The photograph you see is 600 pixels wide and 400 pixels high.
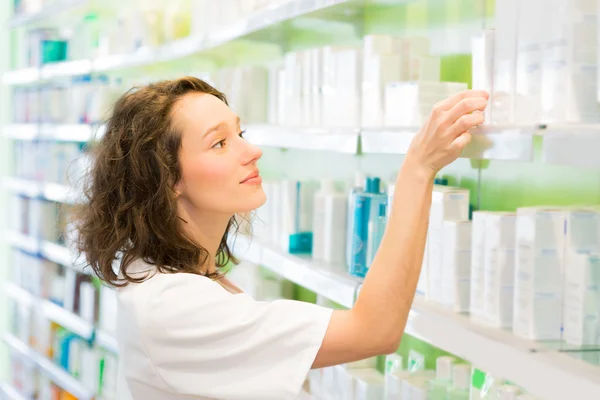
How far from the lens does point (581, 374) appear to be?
4.39ft

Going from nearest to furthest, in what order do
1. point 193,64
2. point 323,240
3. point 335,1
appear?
point 335,1 → point 323,240 → point 193,64

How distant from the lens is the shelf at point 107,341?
13.3ft

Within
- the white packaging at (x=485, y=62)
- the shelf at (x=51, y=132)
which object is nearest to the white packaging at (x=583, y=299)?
the white packaging at (x=485, y=62)

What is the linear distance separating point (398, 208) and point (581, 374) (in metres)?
0.40

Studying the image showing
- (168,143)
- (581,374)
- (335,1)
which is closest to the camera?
(581,374)

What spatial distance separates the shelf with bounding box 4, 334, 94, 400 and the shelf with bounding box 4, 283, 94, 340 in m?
0.23

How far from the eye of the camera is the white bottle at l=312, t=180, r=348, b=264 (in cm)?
246

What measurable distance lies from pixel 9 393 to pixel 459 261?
441 centimetres

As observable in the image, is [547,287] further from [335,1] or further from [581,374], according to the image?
[335,1]

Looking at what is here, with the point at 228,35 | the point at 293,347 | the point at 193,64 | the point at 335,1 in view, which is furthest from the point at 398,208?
the point at 193,64

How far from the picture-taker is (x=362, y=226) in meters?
2.24

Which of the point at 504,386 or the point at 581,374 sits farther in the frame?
the point at 504,386

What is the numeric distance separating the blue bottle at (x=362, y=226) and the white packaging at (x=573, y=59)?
805 millimetres

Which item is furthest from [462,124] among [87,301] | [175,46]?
[87,301]
